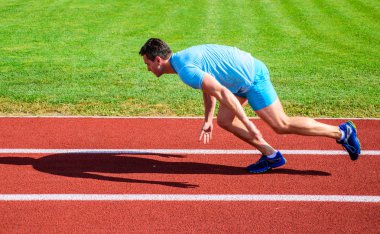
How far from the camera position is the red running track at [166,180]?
19.7ft

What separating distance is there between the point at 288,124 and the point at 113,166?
2.24m

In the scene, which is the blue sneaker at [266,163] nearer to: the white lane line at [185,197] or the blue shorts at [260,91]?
the blue shorts at [260,91]

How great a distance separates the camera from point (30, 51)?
16062 millimetres

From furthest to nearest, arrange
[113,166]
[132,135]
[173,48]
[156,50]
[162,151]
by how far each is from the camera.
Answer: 1. [173,48]
2. [132,135]
3. [162,151]
4. [113,166]
5. [156,50]

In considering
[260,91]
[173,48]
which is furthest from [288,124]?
[173,48]

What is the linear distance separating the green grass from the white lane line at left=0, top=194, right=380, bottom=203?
3693mm

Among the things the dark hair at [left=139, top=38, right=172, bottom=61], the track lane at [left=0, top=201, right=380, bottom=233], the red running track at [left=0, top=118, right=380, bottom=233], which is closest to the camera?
the track lane at [left=0, top=201, right=380, bottom=233]

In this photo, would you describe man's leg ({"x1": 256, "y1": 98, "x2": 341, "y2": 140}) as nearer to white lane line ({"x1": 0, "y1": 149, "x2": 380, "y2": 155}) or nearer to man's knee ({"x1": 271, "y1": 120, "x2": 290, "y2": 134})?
man's knee ({"x1": 271, "y1": 120, "x2": 290, "y2": 134})

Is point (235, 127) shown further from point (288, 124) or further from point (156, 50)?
point (156, 50)

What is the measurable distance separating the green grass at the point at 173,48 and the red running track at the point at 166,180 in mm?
1206

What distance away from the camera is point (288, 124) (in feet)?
23.7

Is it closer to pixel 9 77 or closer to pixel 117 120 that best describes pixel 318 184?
pixel 117 120

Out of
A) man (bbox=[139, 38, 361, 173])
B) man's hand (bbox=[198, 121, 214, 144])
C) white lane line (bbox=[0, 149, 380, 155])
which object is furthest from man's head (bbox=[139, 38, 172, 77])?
white lane line (bbox=[0, 149, 380, 155])

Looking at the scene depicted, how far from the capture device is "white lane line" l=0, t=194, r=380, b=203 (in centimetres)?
663
